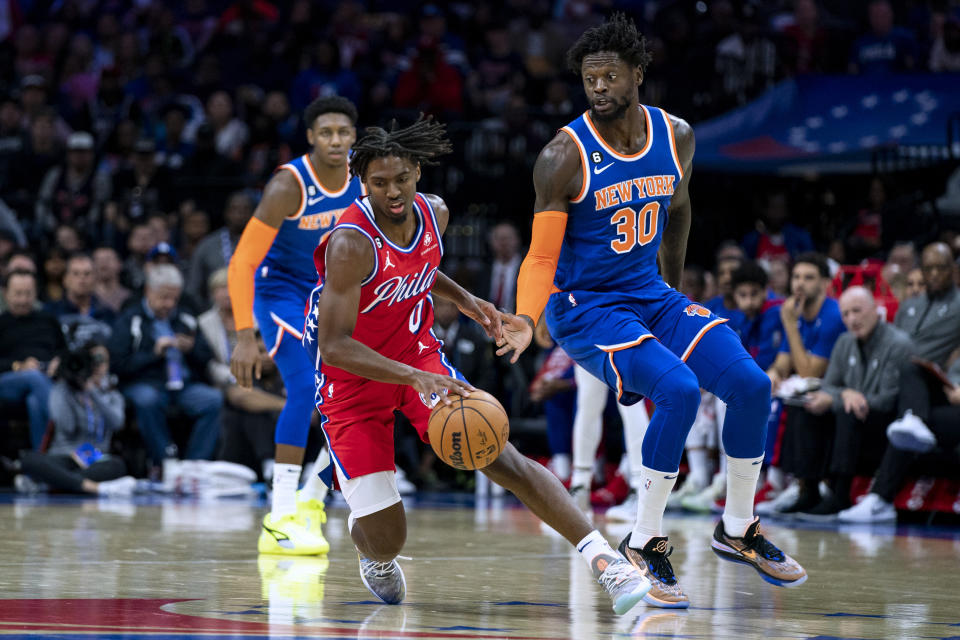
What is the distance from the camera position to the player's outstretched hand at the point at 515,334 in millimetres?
4930

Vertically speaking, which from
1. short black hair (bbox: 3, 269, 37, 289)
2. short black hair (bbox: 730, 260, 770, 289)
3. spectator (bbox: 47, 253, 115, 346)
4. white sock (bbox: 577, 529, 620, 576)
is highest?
short black hair (bbox: 730, 260, 770, 289)

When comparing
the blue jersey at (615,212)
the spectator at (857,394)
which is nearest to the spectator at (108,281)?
the spectator at (857,394)

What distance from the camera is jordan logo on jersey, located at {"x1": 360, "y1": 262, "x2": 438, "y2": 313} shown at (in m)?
4.84

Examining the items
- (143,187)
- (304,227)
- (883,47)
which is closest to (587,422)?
(304,227)

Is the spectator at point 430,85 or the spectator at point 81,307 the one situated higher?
the spectator at point 430,85

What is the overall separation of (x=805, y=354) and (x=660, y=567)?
4.78 meters

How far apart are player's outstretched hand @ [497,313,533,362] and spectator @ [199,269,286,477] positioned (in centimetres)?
574

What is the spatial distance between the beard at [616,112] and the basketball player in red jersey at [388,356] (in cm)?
69

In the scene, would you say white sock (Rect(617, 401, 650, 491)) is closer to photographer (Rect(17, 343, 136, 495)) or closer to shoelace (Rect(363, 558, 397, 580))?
shoelace (Rect(363, 558, 397, 580))

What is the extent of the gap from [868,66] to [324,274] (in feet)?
32.1

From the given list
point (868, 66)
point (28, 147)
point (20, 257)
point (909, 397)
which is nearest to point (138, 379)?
point (20, 257)

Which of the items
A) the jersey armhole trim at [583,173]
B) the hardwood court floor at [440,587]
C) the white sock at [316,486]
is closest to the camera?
the hardwood court floor at [440,587]

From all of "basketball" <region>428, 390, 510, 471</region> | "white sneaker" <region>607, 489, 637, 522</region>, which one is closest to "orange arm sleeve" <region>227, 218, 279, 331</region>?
"basketball" <region>428, 390, 510, 471</region>

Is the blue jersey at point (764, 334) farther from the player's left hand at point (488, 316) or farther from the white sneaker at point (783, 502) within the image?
the player's left hand at point (488, 316)
